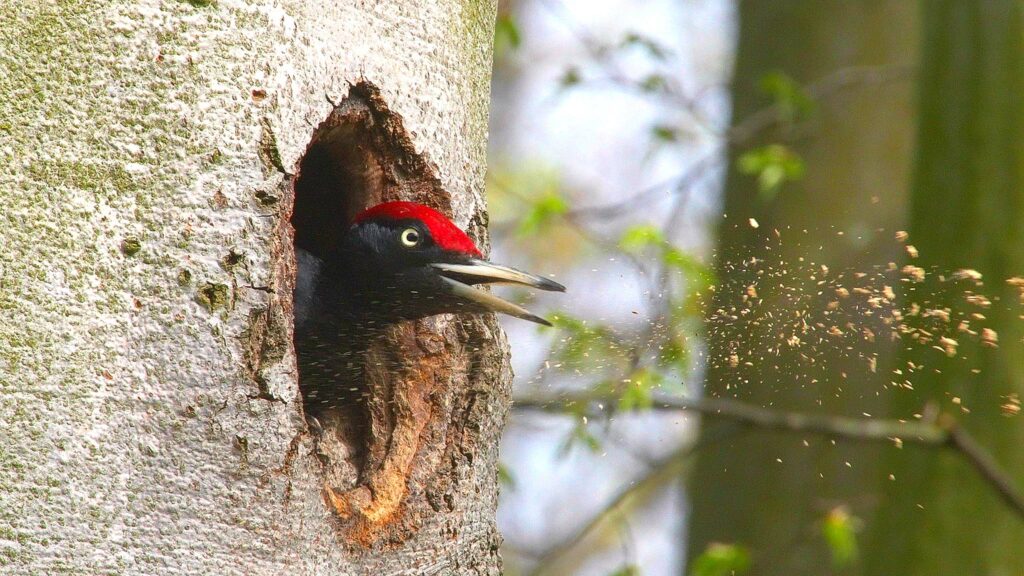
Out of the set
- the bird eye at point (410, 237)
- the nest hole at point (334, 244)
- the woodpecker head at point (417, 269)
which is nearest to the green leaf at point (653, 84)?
the nest hole at point (334, 244)

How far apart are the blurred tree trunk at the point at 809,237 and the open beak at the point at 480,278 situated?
2.04 m

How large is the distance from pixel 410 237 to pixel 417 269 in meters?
0.11

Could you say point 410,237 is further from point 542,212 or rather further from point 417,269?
point 542,212

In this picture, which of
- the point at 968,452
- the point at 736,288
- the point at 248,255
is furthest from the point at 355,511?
the point at 968,452

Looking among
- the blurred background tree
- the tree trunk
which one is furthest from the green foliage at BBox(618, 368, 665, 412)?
the tree trunk

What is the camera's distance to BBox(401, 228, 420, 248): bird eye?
108 inches

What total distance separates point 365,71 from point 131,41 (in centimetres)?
52

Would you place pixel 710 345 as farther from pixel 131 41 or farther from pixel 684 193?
pixel 131 41

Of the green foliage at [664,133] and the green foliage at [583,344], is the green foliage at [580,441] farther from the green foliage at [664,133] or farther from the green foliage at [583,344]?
the green foliage at [664,133]

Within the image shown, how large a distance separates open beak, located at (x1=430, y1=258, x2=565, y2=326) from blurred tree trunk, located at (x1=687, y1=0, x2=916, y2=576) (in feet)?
6.70

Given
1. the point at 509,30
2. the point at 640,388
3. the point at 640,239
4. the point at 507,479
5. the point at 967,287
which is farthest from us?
the point at 509,30

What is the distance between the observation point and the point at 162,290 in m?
1.82

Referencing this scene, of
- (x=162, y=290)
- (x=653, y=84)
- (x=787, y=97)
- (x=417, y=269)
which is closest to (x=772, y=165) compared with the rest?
(x=787, y=97)

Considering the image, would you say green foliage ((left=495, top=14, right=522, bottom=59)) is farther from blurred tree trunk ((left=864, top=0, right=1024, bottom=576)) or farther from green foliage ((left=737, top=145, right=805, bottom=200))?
blurred tree trunk ((left=864, top=0, right=1024, bottom=576))
